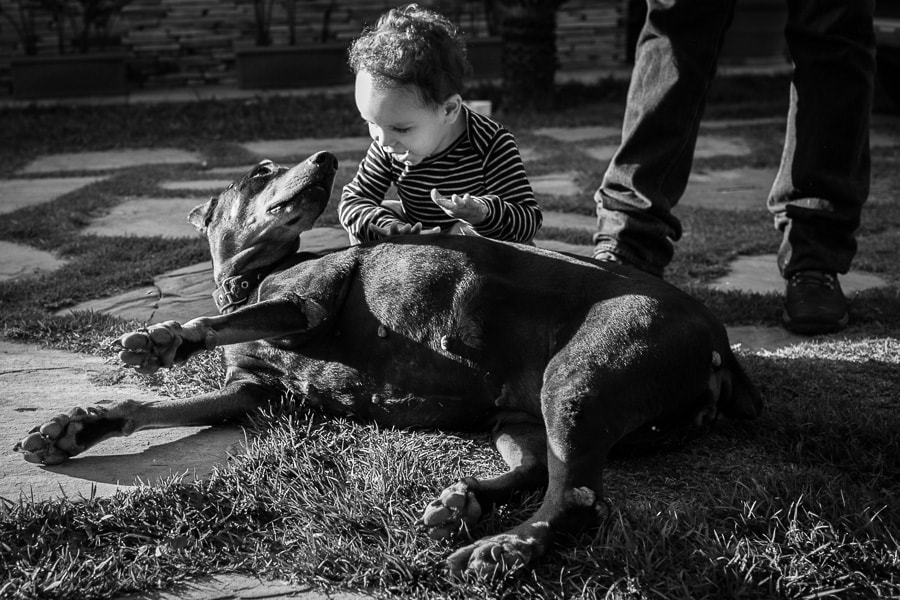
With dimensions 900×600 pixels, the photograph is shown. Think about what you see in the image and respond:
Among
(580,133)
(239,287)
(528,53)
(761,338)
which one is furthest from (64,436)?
(528,53)

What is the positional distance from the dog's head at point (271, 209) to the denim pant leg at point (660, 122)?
127cm

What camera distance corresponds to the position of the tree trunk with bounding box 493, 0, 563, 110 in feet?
29.8

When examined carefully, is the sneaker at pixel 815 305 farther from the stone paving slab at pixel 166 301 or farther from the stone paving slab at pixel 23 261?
the stone paving slab at pixel 23 261

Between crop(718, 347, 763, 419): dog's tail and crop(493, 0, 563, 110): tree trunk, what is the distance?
22.8 ft

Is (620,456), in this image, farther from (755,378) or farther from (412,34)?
(412,34)

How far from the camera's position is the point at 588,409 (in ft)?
7.45

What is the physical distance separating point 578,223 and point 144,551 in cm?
343

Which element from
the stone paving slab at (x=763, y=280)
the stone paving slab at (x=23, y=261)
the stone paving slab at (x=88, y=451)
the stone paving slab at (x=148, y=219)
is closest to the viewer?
the stone paving slab at (x=88, y=451)

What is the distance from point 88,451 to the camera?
2.62 meters

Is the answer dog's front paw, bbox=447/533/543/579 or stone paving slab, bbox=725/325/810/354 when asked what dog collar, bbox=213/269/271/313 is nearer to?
dog's front paw, bbox=447/533/543/579

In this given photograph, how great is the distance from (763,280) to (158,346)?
285 cm

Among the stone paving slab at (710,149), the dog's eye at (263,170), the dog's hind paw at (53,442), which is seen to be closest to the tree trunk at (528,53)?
the stone paving slab at (710,149)

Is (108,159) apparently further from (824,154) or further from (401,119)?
(824,154)

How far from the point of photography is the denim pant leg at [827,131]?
371cm
